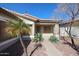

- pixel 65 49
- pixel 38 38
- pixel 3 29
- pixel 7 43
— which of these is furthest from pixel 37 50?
pixel 3 29

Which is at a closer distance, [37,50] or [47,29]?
[37,50]

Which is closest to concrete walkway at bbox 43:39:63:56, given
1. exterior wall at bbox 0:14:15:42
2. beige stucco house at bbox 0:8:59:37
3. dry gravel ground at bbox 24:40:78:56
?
dry gravel ground at bbox 24:40:78:56

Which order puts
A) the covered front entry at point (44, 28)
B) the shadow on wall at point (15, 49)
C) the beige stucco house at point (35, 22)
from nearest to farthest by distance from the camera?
the shadow on wall at point (15, 49) → the beige stucco house at point (35, 22) → the covered front entry at point (44, 28)

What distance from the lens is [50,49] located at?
16.9 feet

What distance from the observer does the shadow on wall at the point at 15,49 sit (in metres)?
4.91

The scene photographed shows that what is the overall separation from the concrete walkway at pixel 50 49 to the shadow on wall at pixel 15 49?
0.51 metres

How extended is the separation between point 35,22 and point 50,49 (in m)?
0.92

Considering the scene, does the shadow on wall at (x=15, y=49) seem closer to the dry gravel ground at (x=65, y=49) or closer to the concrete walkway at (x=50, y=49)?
the concrete walkway at (x=50, y=49)

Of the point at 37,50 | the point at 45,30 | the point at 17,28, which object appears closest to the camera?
the point at 17,28

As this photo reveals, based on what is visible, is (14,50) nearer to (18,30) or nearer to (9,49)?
(9,49)

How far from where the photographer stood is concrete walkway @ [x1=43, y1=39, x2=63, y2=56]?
4988mm

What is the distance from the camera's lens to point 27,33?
4.99 metres

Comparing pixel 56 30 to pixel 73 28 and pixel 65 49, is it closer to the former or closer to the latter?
pixel 73 28

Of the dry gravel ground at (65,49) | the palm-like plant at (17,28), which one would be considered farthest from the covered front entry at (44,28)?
the dry gravel ground at (65,49)
